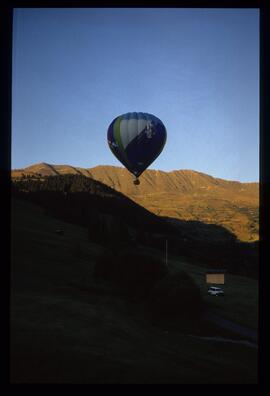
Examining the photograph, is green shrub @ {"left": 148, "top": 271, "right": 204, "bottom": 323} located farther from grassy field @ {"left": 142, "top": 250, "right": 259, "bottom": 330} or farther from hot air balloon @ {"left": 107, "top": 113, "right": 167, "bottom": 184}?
hot air balloon @ {"left": 107, "top": 113, "right": 167, "bottom": 184}

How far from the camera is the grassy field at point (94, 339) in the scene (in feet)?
30.6

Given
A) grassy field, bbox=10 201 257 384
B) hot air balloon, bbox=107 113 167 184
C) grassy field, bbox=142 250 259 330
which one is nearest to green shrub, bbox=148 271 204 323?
grassy field, bbox=10 201 257 384

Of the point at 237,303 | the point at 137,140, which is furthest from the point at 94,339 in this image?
the point at 137,140

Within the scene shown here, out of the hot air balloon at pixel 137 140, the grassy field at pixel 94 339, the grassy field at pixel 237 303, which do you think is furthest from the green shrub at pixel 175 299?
the hot air balloon at pixel 137 140

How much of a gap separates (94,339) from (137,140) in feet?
54.7

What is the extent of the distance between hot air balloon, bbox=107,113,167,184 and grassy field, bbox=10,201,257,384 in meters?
9.23

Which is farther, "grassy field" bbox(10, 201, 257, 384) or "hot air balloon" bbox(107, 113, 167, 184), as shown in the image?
"hot air balloon" bbox(107, 113, 167, 184)

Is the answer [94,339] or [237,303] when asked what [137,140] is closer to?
[237,303]

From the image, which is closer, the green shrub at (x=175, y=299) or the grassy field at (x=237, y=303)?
the green shrub at (x=175, y=299)

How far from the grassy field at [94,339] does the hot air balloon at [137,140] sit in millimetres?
9230

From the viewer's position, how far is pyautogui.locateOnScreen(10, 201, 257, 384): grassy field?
9328mm

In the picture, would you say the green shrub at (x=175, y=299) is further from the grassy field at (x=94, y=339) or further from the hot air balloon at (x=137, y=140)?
the hot air balloon at (x=137, y=140)

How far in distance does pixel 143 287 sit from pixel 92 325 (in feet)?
25.6

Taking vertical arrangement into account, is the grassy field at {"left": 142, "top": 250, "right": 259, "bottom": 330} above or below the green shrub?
below
